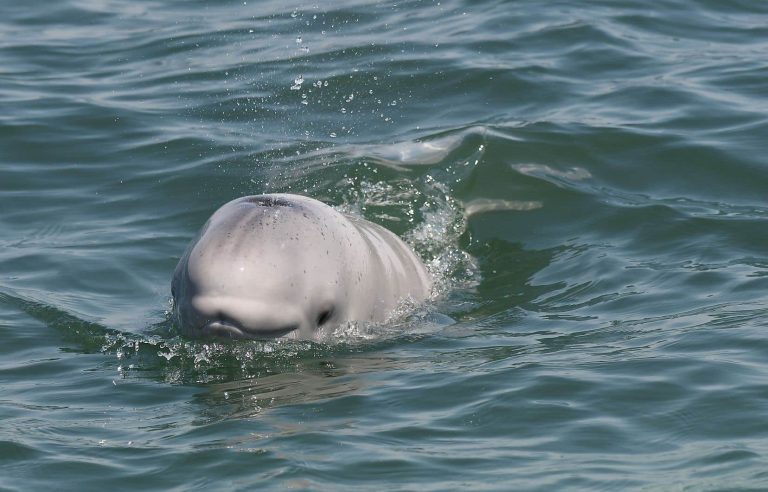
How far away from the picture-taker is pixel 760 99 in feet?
51.1

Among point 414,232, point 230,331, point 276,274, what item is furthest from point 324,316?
point 414,232

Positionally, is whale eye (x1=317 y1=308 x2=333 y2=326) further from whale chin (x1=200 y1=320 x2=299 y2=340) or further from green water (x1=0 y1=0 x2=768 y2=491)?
whale chin (x1=200 y1=320 x2=299 y2=340)

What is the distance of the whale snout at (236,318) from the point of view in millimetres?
8344

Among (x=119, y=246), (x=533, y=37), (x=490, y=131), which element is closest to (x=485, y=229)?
(x=490, y=131)

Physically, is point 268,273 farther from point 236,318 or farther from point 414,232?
point 414,232

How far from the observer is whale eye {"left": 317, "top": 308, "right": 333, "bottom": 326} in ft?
29.5

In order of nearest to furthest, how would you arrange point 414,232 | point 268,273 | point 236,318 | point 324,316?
point 236,318 < point 268,273 < point 324,316 < point 414,232

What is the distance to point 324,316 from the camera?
904 cm

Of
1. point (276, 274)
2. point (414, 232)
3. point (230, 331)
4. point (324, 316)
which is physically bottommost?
point (414, 232)

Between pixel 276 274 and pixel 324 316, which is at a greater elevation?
pixel 276 274

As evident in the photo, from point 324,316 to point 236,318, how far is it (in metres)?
0.83

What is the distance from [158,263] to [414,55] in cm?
664

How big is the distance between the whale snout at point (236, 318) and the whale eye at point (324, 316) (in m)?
0.39

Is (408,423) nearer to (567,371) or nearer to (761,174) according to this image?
(567,371)
